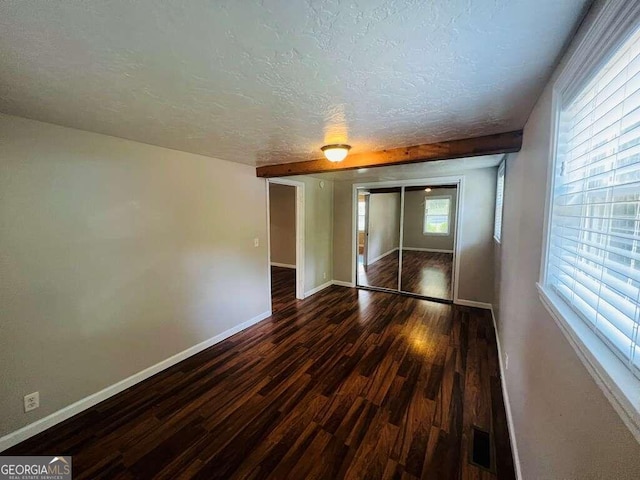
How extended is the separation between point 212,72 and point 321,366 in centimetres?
258

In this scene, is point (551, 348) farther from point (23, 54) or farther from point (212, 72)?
point (23, 54)

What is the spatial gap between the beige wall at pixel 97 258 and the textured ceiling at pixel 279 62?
38 centimetres

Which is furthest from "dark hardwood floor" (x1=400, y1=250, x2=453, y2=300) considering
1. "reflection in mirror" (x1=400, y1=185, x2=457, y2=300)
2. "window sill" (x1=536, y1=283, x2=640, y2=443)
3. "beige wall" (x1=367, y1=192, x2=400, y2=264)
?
"window sill" (x1=536, y1=283, x2=640, y2=443)

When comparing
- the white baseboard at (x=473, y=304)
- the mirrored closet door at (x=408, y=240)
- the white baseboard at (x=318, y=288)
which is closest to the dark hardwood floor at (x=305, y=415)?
the white baseboard at (x=473, y=304)

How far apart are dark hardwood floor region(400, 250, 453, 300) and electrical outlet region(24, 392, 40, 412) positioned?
188 inches

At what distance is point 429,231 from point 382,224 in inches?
103

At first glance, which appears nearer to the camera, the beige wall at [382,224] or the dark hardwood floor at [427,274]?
the dark hardwood floor at [427,274]

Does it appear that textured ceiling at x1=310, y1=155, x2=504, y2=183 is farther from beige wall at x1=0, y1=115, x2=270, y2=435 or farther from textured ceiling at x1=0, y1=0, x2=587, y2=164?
beige wall at x1=0, y1=115, x2=270, y2=435

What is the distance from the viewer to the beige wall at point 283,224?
679cm

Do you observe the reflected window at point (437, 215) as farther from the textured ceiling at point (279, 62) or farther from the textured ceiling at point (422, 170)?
the textured ceiling at point (279, 62)

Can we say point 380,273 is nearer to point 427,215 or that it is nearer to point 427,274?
point 427,274

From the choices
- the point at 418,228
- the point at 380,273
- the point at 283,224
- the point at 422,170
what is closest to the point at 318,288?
the point at 380,273

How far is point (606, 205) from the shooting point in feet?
2.56

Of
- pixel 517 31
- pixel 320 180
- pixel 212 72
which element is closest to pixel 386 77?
pixel 517 31
